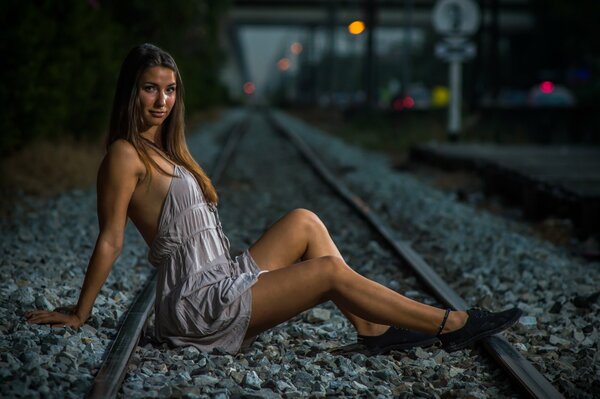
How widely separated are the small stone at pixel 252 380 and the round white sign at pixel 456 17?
1372 centimetres

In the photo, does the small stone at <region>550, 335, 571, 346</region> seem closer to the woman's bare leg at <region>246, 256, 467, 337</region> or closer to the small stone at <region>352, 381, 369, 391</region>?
the woman's bare leg at <region>246, 256, 467, 337</region>

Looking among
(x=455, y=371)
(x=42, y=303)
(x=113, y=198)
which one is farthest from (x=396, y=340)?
(x=42, y=303)

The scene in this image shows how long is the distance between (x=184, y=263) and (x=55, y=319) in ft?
2.40

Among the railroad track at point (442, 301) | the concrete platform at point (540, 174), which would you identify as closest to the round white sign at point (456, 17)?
the concrete platform at point (540, 174)

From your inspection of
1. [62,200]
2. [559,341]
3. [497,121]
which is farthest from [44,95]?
[497,121]

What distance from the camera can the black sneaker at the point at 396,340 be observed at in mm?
4281

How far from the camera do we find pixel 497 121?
2081 cm

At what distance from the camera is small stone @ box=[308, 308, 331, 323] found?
5078mm

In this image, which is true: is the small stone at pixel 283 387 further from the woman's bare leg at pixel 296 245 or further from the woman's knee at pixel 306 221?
the woman's knee at pixel 306 221

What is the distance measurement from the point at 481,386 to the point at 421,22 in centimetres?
5568

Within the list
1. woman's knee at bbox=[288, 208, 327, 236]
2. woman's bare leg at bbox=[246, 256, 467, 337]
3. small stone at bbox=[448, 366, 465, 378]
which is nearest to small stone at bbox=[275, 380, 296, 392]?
woman's bare leg at bbox=[246, 256, 467, 337]

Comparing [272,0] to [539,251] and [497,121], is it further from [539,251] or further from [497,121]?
[539,251]

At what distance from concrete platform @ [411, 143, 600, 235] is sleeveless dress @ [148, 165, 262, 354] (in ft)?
15.8

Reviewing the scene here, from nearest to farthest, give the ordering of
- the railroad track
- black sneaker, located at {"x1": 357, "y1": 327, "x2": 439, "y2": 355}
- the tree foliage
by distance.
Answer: the railroad track
black sneaker, located at {"x1": 357, "y1": 327, "x2": 439, "y2": 355}
the tree foliage
